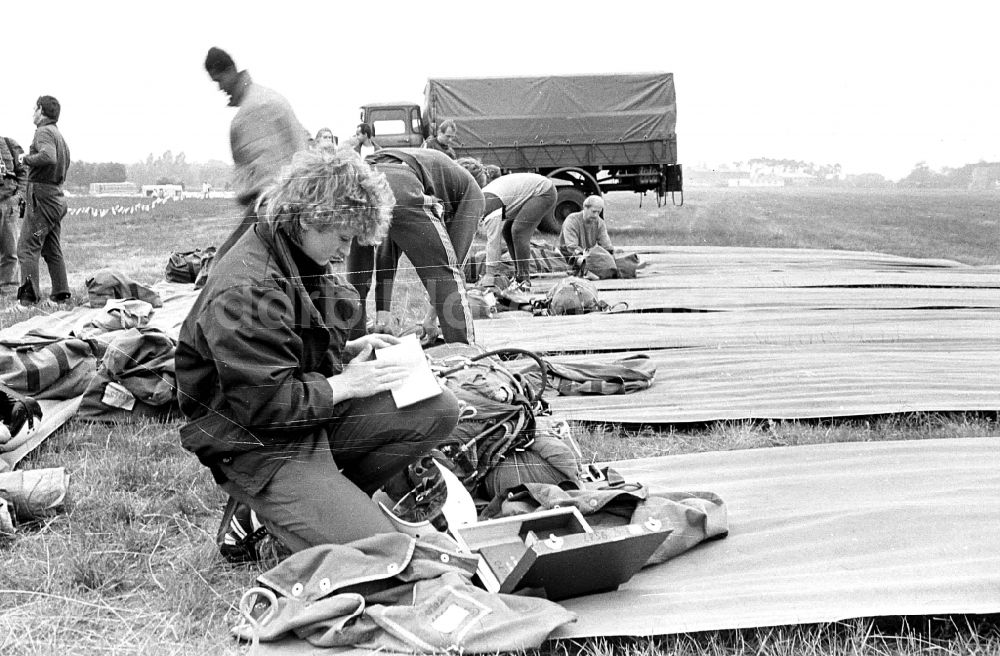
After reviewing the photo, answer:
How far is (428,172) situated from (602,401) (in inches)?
58.3

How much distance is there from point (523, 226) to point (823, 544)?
5.84 metres

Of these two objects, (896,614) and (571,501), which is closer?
(896,614)

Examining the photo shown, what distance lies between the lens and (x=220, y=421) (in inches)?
95.9

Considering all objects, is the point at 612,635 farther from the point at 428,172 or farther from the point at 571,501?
the point at 428,172

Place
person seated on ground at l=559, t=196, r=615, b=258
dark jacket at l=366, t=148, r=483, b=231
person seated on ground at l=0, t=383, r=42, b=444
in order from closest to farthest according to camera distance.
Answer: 1. person seated on ground at l=0, t=383, r=42, b=444
2. dark jacket at l=366, t=148, r=483, b=231
3. person seated on ground at l=559, t=196, r=615, b=258

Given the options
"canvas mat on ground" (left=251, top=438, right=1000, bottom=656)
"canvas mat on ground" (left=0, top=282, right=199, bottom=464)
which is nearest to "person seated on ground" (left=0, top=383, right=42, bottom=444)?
"canvas mat on ground" (left=0, top=282, right=199, bottom=464)

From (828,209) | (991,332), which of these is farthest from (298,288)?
(828,209)

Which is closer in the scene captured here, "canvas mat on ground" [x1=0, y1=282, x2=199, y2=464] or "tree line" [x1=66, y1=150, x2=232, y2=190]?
"tree line" [x1=66, y1=150, x2=232, y2=190]

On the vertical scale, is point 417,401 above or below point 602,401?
above

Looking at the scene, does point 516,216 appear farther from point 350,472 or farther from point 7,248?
point 350,472

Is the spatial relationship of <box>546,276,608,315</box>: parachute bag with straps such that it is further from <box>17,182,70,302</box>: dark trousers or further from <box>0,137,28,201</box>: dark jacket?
<box>0,137,28,201</box>: dark jacket

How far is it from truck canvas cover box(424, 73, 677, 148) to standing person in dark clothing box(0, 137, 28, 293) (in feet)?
29.0

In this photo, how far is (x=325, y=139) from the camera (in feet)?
9.23

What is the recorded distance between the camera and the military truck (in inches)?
635
